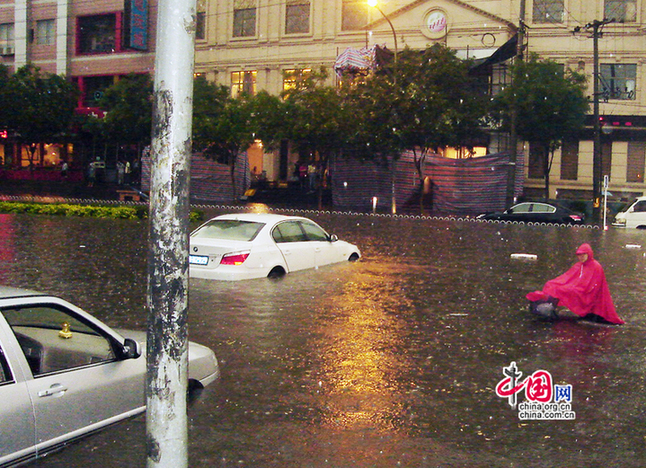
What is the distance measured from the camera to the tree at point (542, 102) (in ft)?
131

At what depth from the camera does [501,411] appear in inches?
279

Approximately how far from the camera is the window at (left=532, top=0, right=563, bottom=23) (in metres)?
46.8

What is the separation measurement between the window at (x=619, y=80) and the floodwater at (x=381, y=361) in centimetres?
3024

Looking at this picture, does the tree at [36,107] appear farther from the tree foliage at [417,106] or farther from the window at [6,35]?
the tree foliage at [417,106]

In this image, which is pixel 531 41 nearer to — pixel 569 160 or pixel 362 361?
pixel 569 160

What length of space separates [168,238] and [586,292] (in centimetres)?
842

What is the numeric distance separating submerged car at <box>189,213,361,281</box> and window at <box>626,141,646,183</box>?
34661mm

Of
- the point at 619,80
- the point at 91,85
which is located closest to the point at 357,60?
the point at 619,80

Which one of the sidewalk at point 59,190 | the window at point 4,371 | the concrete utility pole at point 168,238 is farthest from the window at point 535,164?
the concrete utility pole at point 168,238

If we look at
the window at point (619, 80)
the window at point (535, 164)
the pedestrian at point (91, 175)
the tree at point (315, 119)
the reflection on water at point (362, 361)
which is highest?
the window at point (619, 80)

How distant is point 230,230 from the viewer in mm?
14664

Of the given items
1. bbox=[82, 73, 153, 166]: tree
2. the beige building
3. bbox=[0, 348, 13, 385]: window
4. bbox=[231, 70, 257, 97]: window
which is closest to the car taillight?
bbox=[0, 348, 13, 385]: window

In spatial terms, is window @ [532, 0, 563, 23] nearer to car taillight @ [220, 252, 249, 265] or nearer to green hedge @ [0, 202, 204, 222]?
green hedge @ [0, 202, 204, 222]

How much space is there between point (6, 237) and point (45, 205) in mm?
8956
